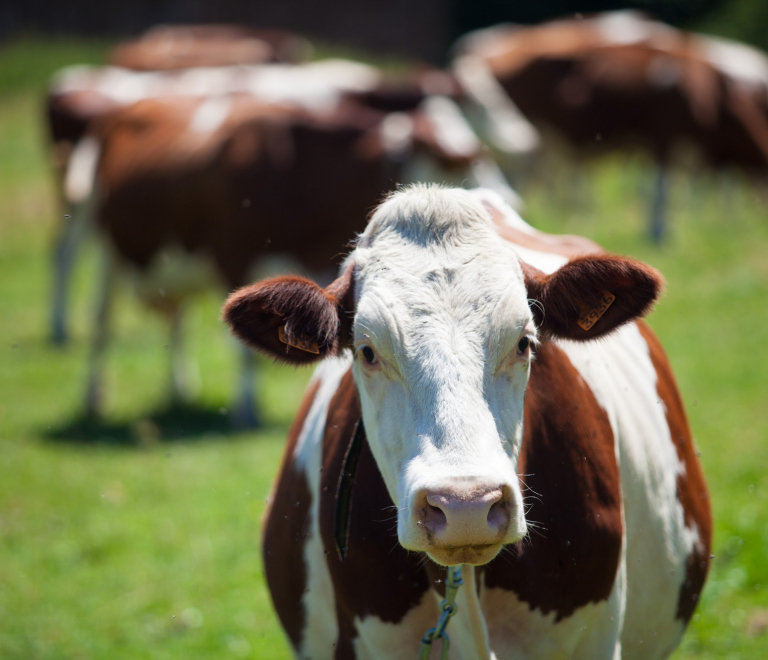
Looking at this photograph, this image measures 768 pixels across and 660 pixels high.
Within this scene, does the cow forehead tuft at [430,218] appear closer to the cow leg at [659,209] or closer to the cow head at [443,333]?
the cow head at [443,333]

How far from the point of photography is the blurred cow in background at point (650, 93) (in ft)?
41.4

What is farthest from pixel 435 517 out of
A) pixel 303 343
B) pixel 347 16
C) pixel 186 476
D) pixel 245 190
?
pixel 347 16

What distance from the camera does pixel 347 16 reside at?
87.0 feet

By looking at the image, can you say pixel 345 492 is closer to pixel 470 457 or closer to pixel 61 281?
pixel 470 457

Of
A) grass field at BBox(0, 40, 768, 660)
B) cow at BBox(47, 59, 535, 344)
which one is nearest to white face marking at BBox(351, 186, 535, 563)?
grass field at BBox(0, 40, 768, 660)

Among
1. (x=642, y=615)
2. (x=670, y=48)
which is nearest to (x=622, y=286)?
(x=642, y=615)

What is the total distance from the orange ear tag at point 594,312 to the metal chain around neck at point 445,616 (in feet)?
2.24

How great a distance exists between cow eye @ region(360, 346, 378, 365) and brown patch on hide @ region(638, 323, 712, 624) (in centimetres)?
121

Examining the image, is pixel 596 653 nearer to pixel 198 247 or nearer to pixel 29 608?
pixel 29 608

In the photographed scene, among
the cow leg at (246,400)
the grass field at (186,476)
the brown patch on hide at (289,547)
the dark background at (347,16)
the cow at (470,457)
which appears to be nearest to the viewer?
the cow at (470,457)

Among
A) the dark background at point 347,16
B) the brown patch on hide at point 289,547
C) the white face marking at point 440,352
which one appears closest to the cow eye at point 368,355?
the white face marking at point 440,352

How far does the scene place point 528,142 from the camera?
12.4 metres

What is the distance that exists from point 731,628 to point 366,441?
2059 millimetres

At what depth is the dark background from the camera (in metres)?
22.7
